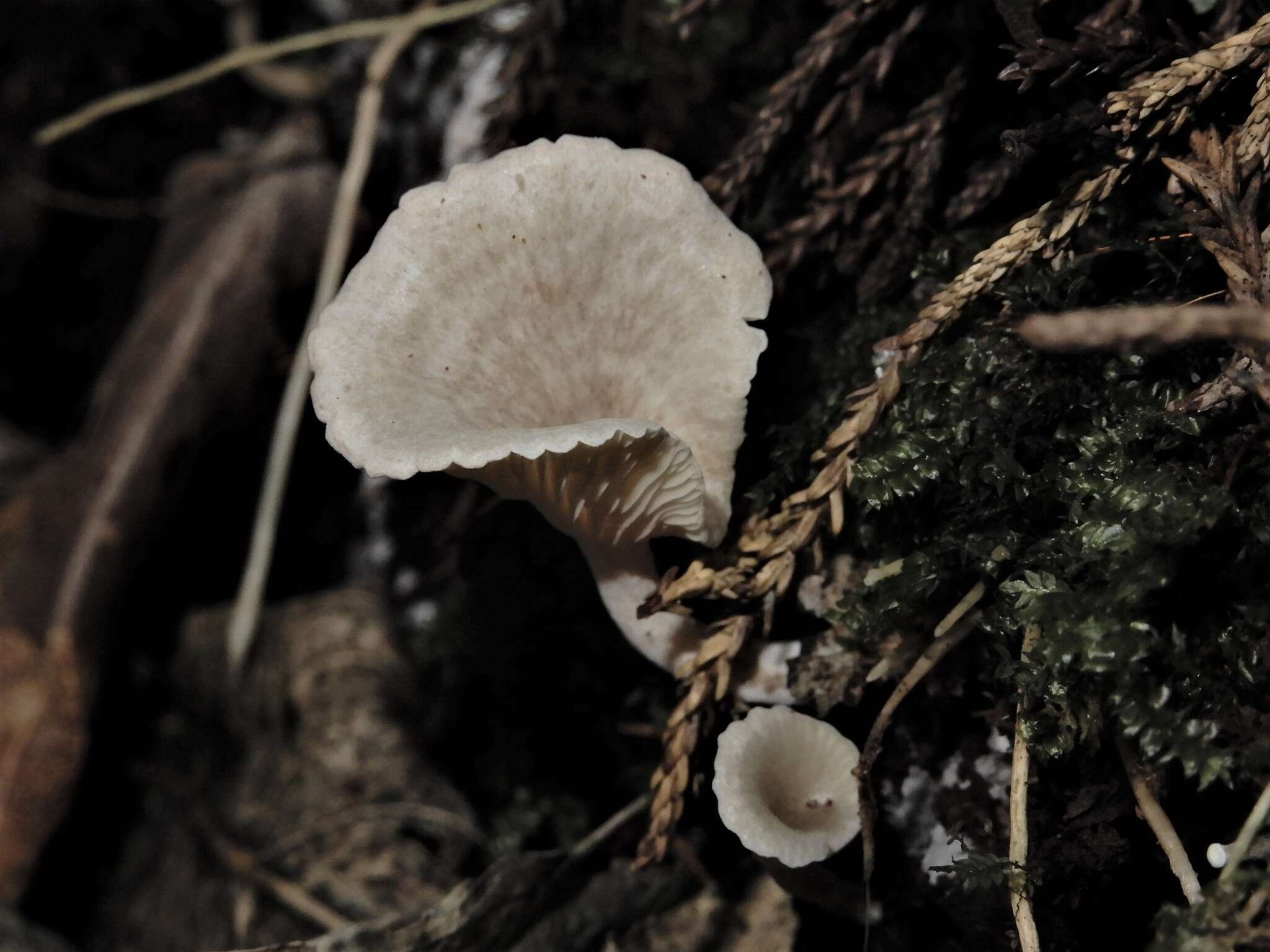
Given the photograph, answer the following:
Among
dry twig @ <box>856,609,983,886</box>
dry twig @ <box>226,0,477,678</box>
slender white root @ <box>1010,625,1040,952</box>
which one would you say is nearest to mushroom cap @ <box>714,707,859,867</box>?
dry twig @ <box>856,609,983,886</box>

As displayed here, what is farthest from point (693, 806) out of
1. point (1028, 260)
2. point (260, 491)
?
point (260, 491)

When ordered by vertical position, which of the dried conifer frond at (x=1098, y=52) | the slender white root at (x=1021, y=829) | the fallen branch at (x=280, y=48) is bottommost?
the slender white root at (x=1021, y=829)

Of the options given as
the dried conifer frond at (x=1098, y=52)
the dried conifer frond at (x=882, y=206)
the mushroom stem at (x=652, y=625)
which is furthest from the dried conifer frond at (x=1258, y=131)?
the mushroom stem at (x=652, y=625)

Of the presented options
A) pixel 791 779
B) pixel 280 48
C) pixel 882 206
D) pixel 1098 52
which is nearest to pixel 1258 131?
pixel 1098 52

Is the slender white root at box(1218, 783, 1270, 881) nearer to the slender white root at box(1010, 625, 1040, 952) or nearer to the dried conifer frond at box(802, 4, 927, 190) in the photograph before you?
the slender white root at box(1010, 625, 1040, 952)

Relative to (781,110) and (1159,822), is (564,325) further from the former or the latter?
(1159,822)

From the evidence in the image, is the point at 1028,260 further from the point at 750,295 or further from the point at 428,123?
the point at 428,123

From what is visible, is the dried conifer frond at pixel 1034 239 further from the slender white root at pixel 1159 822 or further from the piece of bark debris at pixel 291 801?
the piece of bark debris at pixel 291 801
